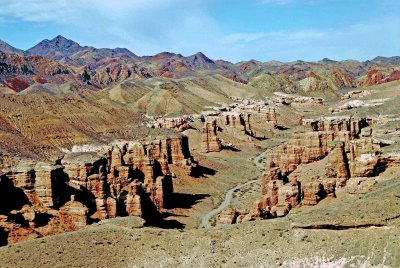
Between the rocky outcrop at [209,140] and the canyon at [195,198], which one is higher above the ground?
the rocky outcrop at [209,140]

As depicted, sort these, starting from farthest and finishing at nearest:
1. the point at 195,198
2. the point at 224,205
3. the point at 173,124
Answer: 1. the point at 173,124
2. the point at 195,198
3. the point at 224,205

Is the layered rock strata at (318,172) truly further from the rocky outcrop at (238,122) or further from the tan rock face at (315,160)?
the rocky outcrop at (238,122)

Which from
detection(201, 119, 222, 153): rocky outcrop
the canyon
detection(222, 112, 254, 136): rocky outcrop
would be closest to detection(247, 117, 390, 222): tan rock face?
the canyon

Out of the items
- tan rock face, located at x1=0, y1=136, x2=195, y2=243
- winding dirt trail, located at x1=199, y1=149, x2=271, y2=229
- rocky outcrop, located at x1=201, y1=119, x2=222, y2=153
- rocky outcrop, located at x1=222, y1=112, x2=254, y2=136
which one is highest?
rocky outcrop, located at x1=222, y1=112, x2=254, y2=136

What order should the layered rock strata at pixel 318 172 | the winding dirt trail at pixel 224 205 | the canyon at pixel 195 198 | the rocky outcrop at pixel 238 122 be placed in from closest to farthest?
the canyon at pixel 195 198 → the layered rock strata at pixel 318 172 → the winding dirt trail at pixel 224 205 → the rocky outcrop at pixel 238 122

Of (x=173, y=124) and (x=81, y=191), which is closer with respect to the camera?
(x=81, y=191)

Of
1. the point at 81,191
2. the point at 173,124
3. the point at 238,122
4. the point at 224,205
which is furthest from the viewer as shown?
the point at 238,122

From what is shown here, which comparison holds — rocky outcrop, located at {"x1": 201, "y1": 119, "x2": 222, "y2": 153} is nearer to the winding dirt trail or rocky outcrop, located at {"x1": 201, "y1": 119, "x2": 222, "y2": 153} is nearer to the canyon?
the canyon

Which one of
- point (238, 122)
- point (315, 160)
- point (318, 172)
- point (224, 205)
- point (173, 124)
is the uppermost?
point (238, 122)

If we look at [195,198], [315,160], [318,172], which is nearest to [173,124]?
[195,198]

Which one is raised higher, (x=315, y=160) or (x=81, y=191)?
(x=315, y=160)

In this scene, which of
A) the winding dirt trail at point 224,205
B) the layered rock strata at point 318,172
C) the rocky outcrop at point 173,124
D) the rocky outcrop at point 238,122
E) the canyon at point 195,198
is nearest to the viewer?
the canyon at point 195,198

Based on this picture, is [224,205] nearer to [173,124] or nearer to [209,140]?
[209,140]

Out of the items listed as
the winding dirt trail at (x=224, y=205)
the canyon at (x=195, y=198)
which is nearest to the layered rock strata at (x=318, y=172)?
the canyon at (x=195, y=198)
